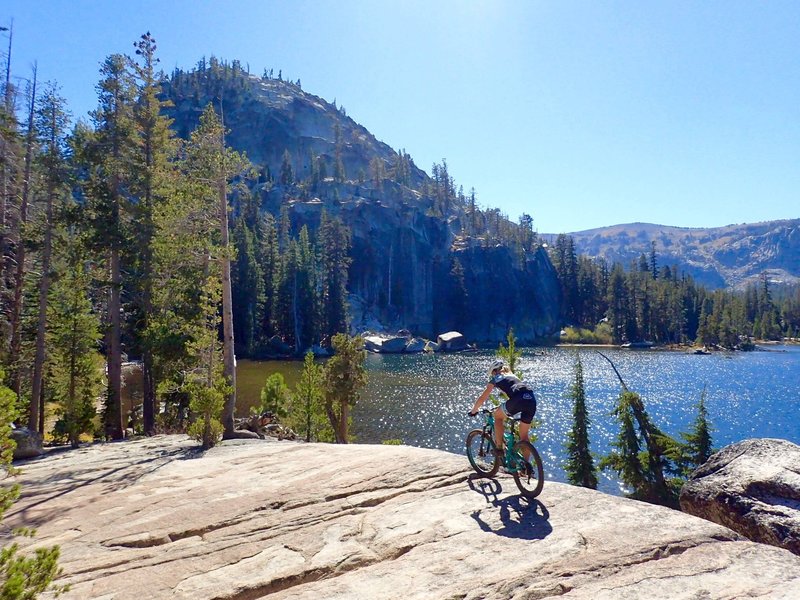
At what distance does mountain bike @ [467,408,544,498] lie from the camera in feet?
23.8

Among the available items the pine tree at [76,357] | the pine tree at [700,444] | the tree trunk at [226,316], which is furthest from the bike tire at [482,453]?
the pine tree at [700,444]

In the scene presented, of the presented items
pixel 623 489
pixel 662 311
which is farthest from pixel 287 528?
pixel 662 311

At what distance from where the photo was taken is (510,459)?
24.7 feet

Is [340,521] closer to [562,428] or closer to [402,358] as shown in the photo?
[562,428]

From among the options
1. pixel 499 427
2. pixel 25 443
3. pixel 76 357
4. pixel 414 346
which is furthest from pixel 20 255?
pixel 414 346

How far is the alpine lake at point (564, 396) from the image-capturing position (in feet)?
117

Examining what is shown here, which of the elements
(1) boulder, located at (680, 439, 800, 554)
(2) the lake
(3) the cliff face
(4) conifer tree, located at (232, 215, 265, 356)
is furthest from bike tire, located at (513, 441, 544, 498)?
(3) the cliff face

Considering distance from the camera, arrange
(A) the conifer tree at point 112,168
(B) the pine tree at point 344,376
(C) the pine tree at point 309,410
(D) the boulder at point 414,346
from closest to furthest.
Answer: (A) the conifer tree at point 112,168
(B) the pine tree at point 344,376
(C) the pine tree at point 309,410
(D) the boulder at point 414,346

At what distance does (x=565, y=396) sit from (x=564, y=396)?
150 cm

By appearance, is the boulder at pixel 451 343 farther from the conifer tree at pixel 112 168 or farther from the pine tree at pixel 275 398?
the conifer tree at pixel 112 168

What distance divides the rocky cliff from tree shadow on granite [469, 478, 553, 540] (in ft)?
0.09

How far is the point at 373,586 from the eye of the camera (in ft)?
17.4

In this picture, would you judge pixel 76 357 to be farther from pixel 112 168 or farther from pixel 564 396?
pixel 564 396

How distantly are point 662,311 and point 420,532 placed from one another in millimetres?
128841
